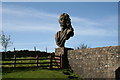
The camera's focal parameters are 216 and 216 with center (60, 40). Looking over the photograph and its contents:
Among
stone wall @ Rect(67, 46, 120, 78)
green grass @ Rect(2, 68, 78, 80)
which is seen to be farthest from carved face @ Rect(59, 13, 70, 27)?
green grass @ Rect(2, 68, 78, 80)

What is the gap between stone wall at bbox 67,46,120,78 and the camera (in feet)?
45.9

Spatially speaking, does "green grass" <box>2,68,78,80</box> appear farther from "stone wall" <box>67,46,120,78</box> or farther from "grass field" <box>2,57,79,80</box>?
"stone wall" <box>67,46,120,78</box>

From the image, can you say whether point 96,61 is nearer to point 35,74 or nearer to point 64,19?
point 35,74

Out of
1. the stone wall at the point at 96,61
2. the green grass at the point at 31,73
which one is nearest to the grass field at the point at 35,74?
the green grass at the point at 31,73

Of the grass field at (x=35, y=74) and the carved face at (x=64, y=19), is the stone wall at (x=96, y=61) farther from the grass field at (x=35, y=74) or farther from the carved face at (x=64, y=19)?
the carved face at (x=64, y=19)

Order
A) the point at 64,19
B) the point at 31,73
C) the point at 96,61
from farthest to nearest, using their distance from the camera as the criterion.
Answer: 1. the point at 64,19
2. the point at 31,73
3. the point at 96,61

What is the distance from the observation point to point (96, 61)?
15.7 m

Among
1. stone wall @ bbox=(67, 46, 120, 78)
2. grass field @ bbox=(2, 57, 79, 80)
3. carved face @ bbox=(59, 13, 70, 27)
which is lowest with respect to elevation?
grass field @ bbox=(2, 57, 79, 80)

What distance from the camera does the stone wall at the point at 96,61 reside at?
13977 mm

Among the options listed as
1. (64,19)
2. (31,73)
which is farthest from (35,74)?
(64,19)

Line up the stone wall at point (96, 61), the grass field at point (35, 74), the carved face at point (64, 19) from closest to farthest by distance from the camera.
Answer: the stone wall at point (96, 61) → the grass field at point (35, 74) → the carved face at point (64, 19)

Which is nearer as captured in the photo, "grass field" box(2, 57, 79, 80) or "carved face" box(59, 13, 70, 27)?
"grass field" box(2, 57, 79, 80)

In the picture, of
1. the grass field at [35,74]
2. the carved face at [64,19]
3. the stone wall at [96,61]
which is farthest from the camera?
the carved face at [64,19]

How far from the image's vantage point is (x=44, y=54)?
1309 inches
